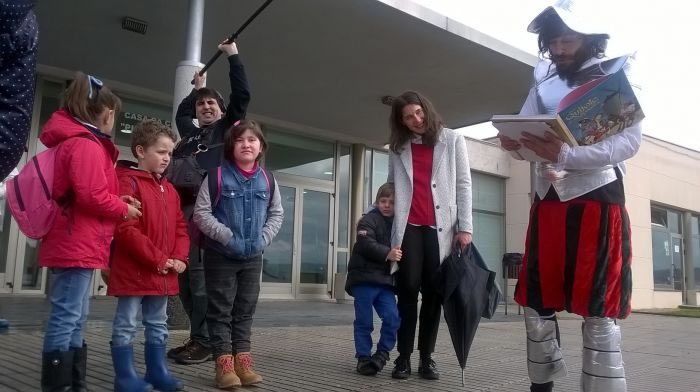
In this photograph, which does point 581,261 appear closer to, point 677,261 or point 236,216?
point 236,216

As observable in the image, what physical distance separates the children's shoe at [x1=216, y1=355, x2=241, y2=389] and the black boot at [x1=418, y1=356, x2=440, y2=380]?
49.0 inches

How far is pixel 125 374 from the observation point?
9.67 feet

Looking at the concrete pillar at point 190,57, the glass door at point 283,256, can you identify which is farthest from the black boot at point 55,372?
the glass door at point 283,256

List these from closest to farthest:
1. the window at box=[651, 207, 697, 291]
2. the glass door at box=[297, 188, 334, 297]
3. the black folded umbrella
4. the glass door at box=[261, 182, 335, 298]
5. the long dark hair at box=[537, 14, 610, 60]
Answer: the long dark hair at box=[537, 14, 610, 60]
the black folded umbrella
the glass door at box=[261, 182, 335, 298]
the glass door at box=[297, 188, 334, 297]
the window at box=[651, 207, 697, 291]

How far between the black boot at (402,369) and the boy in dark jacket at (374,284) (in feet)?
0.40

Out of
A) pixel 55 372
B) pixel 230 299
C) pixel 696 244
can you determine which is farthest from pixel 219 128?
pixel 696 244

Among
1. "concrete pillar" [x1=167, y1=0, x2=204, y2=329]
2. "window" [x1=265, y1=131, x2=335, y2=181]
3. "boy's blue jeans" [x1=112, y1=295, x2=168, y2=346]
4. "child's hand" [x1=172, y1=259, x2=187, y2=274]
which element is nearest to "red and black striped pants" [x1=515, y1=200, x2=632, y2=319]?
"child's hand" [x1=172, y1=259, x2=187, y2=274]

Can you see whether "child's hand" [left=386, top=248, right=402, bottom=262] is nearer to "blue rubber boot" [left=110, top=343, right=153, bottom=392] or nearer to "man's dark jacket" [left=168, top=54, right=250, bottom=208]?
"man's dark jacket" [left=168, top=54, right=250, bottom=208]

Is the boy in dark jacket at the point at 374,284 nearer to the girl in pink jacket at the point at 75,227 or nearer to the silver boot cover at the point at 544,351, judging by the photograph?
the silver boot cover at the point at 544,351

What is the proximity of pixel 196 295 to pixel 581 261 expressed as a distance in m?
2.56

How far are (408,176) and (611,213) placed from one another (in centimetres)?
148

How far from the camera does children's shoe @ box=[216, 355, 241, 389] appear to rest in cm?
314

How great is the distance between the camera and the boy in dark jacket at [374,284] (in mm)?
3930

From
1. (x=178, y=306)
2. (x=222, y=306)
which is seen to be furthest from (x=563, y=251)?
(x=178, y=306)
